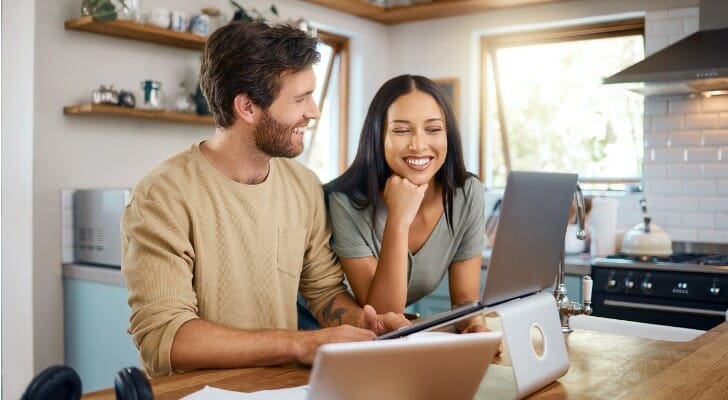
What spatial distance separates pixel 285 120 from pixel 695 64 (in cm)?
261

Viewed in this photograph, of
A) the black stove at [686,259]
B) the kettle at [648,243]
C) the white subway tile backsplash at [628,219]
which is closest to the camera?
the black stove at [686,259]

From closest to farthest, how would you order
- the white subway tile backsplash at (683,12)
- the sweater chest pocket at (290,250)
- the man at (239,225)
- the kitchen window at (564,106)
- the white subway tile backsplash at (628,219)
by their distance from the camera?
the man at (239,225), the sweater chest pocket at (290,250), the white subway tile backsplash at (683,12), the white subway tile backsplash at (628,219), the kitchen window at (564,106)

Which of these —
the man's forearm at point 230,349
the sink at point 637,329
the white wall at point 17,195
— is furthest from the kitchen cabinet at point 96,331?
the sink at point 637,329

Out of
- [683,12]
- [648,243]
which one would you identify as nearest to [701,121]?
[683,12]

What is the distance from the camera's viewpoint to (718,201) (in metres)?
4.35

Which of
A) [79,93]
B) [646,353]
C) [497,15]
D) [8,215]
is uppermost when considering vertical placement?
[497,15]

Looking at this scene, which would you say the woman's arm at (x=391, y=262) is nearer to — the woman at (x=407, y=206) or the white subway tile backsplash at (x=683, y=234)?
the woman at (x=407, y=206)

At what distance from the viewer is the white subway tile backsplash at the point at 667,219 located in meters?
4.48

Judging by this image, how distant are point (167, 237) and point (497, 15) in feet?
12.9

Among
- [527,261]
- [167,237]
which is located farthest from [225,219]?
[527,261]

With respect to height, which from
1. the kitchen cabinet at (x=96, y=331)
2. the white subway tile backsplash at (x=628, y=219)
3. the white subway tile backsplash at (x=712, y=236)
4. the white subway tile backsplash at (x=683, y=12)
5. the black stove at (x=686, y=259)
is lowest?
the kitchen cabinet at (x=96, y=331)

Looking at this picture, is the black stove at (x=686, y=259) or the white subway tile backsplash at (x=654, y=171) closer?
the black stove at (x=686, y=259)

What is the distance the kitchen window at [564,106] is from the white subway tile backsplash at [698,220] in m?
0.46

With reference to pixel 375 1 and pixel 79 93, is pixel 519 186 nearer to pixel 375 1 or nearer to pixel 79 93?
pixel 79 93
